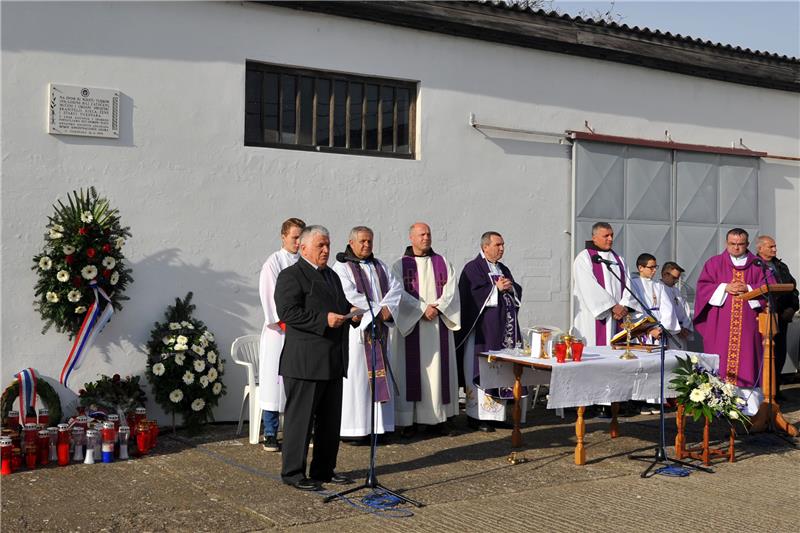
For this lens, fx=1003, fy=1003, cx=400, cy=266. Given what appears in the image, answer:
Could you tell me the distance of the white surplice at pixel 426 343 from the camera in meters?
9.39

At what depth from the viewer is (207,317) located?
379 inches

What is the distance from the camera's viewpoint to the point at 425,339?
9562 millimetres

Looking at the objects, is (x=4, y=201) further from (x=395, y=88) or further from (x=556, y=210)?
(x=556, y=210)

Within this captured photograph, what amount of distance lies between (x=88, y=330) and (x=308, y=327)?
2685 millimetres

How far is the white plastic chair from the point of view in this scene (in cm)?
891

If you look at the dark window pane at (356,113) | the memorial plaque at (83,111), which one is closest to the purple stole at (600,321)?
the dark window pane at (356,113)

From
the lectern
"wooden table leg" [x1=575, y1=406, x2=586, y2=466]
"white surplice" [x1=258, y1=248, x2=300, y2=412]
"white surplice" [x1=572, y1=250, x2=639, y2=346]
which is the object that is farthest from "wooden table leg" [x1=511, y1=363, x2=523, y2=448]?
the lectern

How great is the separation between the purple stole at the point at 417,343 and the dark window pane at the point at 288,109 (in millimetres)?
1847

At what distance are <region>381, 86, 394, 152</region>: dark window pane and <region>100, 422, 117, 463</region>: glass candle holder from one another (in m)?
4.40

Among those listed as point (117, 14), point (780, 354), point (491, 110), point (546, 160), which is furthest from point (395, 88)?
point (780, 354)

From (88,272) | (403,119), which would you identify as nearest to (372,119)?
(403,119)

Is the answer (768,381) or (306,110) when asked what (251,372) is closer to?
(306,110)

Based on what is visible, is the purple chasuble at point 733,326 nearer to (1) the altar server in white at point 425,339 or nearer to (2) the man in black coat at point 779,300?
(2) the man in black coat at point 779,300

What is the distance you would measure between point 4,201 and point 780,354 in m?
8.64
